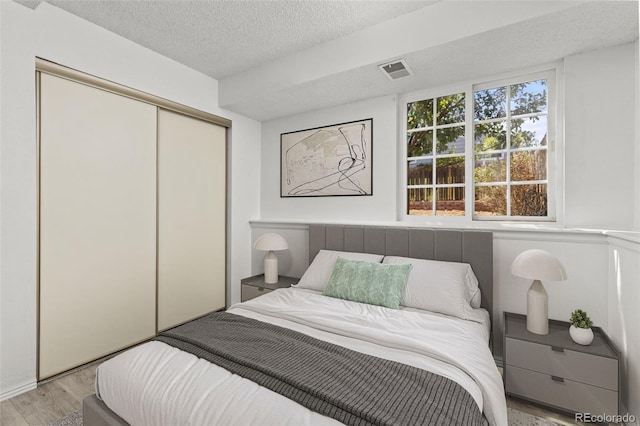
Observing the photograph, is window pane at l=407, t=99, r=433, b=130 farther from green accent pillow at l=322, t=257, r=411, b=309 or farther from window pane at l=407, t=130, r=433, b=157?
green accent pillow at l=322, t=257, r=411, b=309

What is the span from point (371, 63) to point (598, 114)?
5.40 feet

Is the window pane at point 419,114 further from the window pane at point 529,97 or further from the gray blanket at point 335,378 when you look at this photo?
the gray blanket at point 335,378

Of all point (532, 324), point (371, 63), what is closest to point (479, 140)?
point (371, 63)

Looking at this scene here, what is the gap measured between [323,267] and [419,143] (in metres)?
1.52

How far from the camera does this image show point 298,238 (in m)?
3.52

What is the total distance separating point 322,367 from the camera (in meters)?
1.33

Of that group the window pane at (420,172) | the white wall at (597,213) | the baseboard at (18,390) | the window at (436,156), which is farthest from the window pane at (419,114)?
the baseboard at (18,390)

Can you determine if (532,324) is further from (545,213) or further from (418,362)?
(418,362)

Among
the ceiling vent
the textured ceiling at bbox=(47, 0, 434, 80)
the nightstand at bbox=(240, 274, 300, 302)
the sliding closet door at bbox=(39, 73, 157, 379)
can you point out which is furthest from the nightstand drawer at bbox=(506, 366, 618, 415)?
the sliding closet door at bbox=(39, 73, 157, 379)

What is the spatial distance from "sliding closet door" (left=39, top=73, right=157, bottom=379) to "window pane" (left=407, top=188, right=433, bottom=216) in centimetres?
247

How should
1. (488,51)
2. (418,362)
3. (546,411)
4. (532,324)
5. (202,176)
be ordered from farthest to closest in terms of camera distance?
(202,176)
(488,51)
(532,324)
(546,411)
(418,362)

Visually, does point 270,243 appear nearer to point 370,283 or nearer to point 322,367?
point 370,283

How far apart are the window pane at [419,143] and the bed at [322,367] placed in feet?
3.62

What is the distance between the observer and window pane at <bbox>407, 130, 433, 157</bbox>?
115 inches
